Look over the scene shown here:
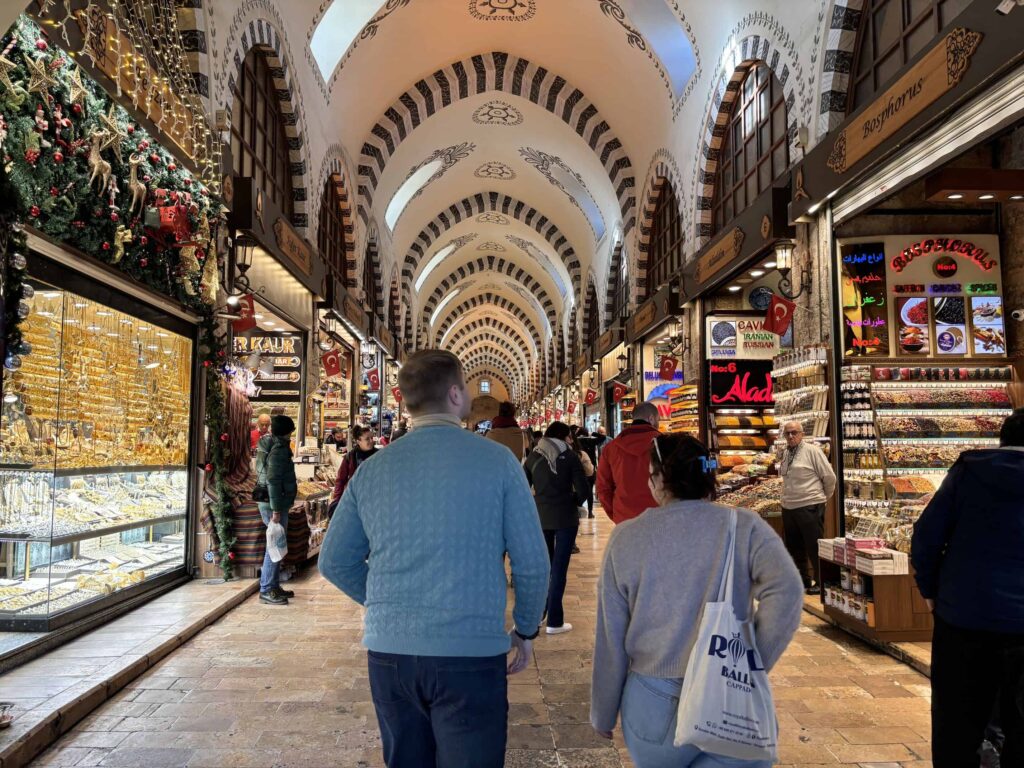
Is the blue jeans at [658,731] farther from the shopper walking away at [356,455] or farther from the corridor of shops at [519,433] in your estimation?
the shopper walking away at [356,455]

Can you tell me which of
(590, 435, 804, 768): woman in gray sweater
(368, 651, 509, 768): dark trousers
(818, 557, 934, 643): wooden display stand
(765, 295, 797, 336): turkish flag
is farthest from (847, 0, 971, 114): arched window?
(368, 651, 509, 768): dark trousers

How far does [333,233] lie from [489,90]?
→ 3.78 meters

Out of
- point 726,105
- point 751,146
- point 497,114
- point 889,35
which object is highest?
point 497,114

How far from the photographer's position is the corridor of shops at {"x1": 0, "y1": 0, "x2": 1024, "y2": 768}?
5.23ft

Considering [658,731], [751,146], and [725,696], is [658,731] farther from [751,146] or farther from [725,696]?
[751,146]

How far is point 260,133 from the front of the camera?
7832 mm

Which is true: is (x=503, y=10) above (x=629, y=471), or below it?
above

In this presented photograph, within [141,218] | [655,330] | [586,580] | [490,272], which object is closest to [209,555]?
[141,218]

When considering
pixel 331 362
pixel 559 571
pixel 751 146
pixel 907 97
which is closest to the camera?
pixel 907 97

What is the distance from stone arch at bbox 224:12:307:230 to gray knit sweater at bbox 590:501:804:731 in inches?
232

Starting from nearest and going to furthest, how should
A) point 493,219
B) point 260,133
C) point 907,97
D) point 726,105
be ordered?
point 907,97, point 260,133, point 726,105, point 493,219

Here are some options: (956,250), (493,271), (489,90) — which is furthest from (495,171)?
(956,250)

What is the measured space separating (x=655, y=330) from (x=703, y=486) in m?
10.5

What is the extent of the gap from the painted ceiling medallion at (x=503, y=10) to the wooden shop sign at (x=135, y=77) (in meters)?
6.86
